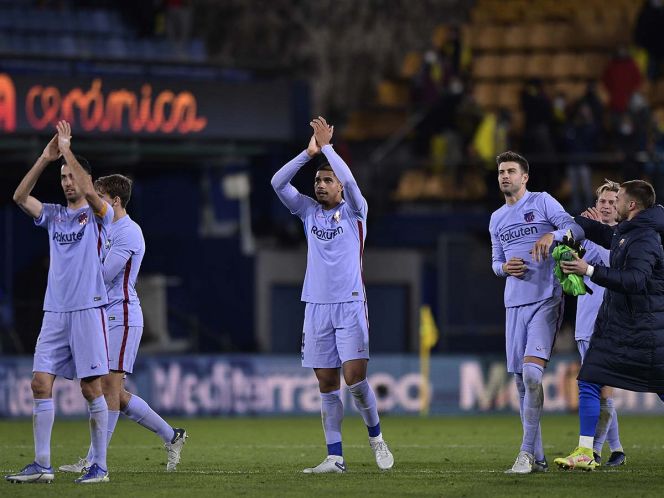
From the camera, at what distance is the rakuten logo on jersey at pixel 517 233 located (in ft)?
38.2

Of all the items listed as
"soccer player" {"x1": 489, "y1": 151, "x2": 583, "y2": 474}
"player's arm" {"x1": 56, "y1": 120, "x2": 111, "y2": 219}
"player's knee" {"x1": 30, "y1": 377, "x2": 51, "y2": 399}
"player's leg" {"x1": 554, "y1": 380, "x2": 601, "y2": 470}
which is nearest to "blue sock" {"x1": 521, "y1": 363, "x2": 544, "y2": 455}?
"soccer player" {"x1": 489, "y1": 151, "x2": 583, "y2": 474}

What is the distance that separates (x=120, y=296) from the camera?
1156 centimetres

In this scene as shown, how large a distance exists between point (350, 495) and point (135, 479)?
1.91 metres

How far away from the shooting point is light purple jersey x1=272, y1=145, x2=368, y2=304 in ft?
38.3

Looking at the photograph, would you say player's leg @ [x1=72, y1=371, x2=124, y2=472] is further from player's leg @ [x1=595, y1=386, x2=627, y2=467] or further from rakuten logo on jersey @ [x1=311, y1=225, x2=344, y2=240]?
player's leg @ [x1=595, y1=386, x2=627, y2=467]

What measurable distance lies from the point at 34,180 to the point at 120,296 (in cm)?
127

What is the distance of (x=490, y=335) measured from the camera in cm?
2222

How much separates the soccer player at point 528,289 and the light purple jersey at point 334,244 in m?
1.11

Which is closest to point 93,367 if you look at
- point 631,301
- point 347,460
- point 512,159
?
point 347,460

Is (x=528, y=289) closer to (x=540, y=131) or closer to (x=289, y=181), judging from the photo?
(x=289, y=181)

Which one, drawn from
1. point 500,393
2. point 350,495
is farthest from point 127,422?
point 350,495

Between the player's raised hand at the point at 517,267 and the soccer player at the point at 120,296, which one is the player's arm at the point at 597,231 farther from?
the soccer player at the point at 120,296

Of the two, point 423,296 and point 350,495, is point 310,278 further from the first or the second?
point 423,296

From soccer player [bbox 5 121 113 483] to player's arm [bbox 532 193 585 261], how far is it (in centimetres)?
318
